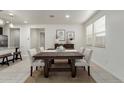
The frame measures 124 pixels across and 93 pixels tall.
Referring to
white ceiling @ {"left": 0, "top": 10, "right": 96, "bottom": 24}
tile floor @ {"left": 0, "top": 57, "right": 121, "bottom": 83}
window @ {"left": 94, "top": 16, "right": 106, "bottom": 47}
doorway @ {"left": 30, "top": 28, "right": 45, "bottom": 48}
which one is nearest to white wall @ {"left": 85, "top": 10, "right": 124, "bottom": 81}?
tile floor @ {"left": 0, "top": 57, "right": 121, "bottom": 83}

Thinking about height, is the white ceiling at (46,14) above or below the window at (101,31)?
above

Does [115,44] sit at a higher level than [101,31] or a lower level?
lower

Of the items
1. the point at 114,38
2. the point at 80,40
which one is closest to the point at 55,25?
the point at 80,40

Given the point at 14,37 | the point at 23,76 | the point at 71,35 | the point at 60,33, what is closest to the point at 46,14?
the point at 23,76

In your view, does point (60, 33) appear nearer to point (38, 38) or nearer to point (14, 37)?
Answer: point (14, 37)

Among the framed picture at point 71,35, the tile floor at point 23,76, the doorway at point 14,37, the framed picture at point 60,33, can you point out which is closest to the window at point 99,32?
the tile floor at point 23,76

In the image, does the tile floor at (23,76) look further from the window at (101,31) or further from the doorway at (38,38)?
the doorway at (38,38)

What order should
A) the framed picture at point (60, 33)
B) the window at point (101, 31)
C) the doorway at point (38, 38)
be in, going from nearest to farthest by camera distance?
the window at point (101, 31)
the framed picture at point (60, 33)
the doorway at point (38, 38)

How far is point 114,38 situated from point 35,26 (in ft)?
21.6

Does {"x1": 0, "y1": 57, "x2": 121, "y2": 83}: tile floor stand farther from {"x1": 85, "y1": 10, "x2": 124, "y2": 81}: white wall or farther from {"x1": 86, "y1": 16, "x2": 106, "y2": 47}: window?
{"x1": 86, "y1": 16, "x2": 106, "y2": 47}: window

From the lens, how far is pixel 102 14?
525 cm

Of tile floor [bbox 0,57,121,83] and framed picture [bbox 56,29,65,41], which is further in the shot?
framed picture [bbox 56,29,65,41]
